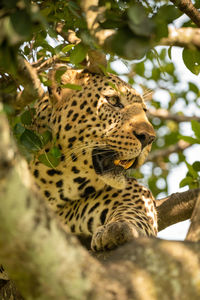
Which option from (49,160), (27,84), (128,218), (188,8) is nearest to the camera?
(27,84)

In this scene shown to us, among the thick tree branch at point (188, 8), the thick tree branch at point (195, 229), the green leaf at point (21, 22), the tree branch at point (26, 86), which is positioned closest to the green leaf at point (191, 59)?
the thick tree branch at point (188, 8)

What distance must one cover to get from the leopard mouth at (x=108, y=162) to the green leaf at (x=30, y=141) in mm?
1442

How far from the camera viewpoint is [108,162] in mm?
5754

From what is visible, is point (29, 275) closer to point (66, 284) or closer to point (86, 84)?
point (66, 284)

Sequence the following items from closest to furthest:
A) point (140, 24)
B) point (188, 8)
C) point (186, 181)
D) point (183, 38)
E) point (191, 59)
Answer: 1. point (140, 24)
2. point (183, 38)
3. point (188, 8)
4. point (191, 59)
5. point (186, 181)

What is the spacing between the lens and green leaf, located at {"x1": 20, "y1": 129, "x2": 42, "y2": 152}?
Answer: 4.18 meters

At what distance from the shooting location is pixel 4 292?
207 inches

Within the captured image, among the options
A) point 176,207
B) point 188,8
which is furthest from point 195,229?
point 176,207

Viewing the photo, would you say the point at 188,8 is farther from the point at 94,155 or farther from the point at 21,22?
the point at 21,22

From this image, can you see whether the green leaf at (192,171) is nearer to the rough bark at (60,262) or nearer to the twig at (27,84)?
the twig at (27,84)

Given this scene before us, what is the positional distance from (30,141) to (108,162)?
1.65 meters

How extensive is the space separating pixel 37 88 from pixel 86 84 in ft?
8.12

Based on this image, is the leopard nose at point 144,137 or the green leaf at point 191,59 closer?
the green leaf at point 191,59

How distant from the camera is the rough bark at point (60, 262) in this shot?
7.37ft
